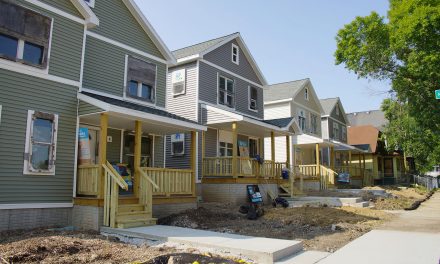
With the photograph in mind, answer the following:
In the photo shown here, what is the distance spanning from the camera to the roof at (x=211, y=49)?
18375 millimetres

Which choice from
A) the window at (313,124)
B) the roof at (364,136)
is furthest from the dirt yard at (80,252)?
the roof at (364,136)

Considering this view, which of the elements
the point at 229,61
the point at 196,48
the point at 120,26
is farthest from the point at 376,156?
the point at 120,26

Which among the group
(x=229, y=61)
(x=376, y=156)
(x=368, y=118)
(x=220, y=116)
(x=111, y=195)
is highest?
(x=368, y=118)

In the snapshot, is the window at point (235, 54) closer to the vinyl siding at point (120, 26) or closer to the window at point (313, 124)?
the vinyl siding at point (120, 26)

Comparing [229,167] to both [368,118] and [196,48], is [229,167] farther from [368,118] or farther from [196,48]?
[368,118]

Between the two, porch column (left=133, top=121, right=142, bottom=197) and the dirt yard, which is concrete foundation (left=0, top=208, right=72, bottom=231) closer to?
the dirt yard

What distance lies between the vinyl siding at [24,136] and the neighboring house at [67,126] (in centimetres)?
2

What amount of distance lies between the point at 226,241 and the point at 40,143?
19.1 ft

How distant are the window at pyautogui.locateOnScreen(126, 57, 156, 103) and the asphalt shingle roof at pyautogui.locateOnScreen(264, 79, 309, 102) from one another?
45.7 feet

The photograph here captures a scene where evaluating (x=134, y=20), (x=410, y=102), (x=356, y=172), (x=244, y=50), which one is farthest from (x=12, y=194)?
(x=356, y=172)

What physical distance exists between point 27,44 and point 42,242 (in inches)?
220

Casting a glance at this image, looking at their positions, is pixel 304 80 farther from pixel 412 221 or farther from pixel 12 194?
pixel 12 194

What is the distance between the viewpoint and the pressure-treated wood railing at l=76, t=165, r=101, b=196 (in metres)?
10.4

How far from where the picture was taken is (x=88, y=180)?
1070 centimetres
